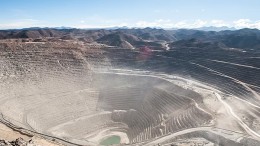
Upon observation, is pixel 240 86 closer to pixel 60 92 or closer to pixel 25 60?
pixel 60 92

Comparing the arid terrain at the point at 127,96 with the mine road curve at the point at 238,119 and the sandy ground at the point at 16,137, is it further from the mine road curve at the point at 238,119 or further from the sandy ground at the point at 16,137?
the sandy ground at the point at 16,137

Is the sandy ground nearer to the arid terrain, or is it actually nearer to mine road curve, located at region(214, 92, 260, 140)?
the arid terrain

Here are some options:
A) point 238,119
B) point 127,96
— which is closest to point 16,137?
point 238,119

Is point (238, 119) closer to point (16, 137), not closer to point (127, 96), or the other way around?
Answer: point (127, 96)

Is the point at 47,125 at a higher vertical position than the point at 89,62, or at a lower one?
lower

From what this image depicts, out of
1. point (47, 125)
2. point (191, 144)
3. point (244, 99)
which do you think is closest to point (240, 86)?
point (244, 99)

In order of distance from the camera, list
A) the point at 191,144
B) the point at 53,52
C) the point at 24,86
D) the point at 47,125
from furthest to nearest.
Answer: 1. the point at 53,52
2. the point at 24,86
3. the point at 47,125
4. the point at 191,144

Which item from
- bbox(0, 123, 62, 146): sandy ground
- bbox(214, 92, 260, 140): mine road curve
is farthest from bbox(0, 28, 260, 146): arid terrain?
bbox(0, 123, 62, 146): sandy ground

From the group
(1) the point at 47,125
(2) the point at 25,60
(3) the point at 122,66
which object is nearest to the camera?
(1) the point at 47,125
